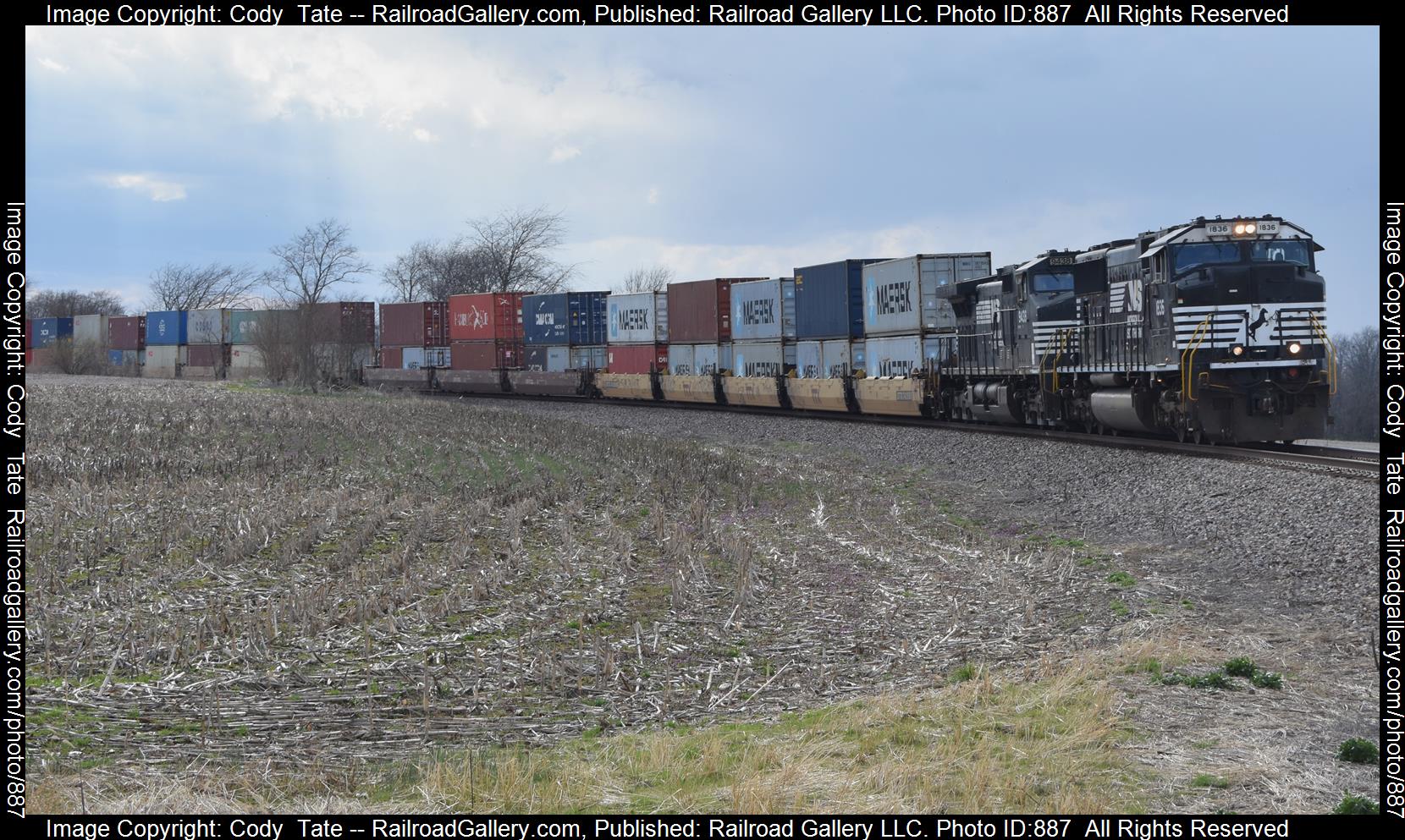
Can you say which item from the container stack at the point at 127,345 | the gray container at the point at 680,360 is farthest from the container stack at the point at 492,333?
the container stack at the point at 127,345

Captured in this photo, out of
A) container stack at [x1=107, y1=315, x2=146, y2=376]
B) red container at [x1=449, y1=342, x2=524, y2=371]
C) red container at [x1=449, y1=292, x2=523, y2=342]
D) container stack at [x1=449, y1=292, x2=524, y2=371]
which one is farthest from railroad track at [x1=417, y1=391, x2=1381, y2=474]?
container stack at [x1=107, y1=315, x2=146, y2=376]

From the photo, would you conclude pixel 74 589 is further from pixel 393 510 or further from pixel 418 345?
pixel 418 345

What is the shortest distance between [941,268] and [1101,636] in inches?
798

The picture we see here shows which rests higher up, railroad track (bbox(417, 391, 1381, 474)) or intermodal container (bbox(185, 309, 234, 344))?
intermodal container (bbox(185, 309, 234, 344))

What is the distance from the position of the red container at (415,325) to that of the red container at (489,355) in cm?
199

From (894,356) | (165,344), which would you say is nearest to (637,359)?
(894,356)

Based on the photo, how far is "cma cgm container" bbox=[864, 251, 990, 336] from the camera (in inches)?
1063

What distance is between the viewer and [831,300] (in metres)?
31.1

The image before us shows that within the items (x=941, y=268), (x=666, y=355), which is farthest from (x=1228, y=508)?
(x=666, y=355)

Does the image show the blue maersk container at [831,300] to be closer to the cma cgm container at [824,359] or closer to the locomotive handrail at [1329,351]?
the cma cgm container at [824,359]

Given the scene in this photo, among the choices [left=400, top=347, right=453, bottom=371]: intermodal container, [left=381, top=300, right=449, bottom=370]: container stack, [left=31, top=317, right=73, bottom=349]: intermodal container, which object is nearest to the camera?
[left=400, top=347, right=453, bottom=371]: intermodal container

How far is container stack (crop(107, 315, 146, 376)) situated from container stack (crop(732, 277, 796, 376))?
130 ft

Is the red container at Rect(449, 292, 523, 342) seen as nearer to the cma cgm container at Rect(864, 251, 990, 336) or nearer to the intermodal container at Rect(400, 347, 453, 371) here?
the intermodal container at Rect(400, 347, 453, 371)

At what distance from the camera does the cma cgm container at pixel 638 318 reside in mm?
39344
